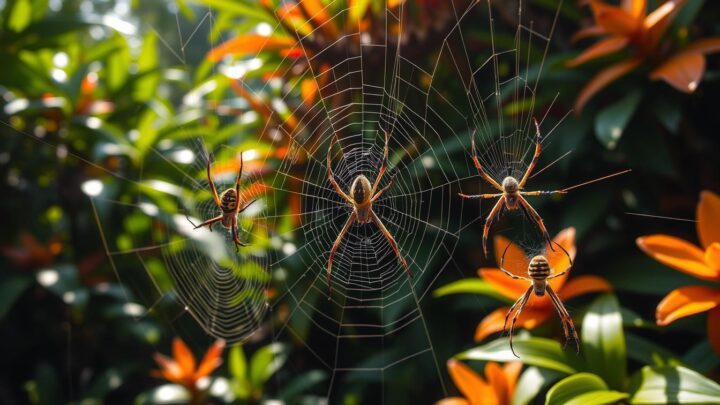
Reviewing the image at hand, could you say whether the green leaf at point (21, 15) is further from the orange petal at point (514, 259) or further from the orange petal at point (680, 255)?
the orange petal at point (680, 255)

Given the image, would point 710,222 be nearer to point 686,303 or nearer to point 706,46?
point 686,303

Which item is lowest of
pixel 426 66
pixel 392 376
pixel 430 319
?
pixel 392 376

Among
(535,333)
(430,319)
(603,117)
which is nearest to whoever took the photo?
(535,333)

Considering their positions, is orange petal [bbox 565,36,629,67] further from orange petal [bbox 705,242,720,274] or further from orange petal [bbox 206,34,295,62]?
orange petal [bbox 206,34,295,62]

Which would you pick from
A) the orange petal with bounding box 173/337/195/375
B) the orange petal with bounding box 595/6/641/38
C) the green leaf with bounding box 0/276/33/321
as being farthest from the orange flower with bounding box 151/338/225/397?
the orange petal with bounding box 595/6/641/38

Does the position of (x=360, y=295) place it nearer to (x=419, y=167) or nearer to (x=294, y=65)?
(x=419, y=167)

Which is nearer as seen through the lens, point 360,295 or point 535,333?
point 535,333

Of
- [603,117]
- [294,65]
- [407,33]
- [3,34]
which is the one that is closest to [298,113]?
[294,65]
